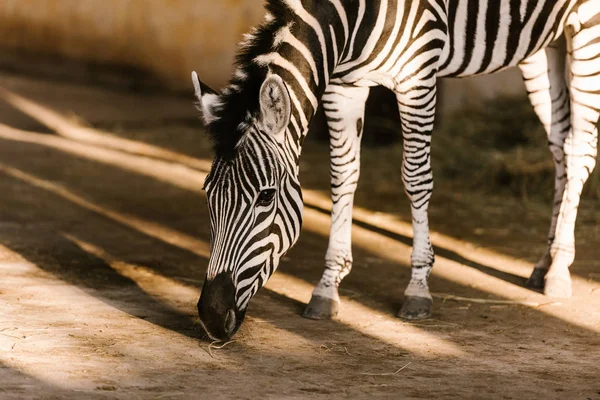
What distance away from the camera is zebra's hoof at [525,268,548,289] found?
5.61m

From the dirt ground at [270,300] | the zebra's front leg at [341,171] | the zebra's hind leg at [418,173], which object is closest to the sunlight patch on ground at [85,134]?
the dirt ground at [270,300]

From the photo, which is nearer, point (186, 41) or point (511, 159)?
point (511, 159)

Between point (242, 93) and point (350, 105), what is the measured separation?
3.09 ft

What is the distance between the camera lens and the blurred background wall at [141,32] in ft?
39.5

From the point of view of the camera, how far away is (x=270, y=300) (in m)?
5.23

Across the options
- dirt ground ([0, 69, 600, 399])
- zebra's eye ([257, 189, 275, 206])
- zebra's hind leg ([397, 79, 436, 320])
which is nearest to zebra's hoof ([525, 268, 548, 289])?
dirt ground ([0, 69, 600, 399])

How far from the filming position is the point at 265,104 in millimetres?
4191

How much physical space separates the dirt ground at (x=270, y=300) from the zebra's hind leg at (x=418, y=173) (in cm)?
15

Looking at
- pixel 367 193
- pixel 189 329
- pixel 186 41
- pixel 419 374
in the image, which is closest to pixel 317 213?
pixel 367 193

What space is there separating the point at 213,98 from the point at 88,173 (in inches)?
171

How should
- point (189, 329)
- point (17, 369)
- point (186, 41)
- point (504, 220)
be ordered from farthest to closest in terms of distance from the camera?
point (186, 41)
point (504, 220)
point (189, 329)
point (17, 369)

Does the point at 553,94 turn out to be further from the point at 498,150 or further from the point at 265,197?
the point at 498,150

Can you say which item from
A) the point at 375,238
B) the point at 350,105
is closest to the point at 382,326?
the point at 350,105

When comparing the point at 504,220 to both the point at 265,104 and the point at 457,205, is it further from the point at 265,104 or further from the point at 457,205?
A: the point at 265,104
